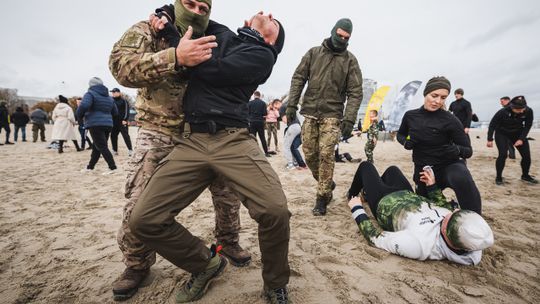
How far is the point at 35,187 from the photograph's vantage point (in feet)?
14.3

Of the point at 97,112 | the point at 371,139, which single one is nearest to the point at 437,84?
the point at 371,139

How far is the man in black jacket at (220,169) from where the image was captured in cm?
142

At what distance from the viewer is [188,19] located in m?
1.61

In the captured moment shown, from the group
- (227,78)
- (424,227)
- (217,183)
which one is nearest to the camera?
(227,78)

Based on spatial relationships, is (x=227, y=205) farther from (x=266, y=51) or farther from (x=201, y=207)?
(x=201, y=207)

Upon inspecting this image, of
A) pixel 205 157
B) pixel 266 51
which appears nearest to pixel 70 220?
pixel 205 157

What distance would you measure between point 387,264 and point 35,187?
5.63m

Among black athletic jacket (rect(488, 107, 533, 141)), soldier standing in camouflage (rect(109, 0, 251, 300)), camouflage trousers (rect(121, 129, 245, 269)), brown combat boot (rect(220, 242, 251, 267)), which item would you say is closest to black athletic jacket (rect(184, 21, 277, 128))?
soldier standing in camouflage (rect(109, 0, 251, 300))

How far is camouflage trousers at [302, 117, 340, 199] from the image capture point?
3184 millimetres

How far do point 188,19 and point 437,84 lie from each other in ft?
9.22

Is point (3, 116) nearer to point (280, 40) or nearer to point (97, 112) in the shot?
point (97, 112)

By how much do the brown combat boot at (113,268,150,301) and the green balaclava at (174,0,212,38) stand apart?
1.73 m

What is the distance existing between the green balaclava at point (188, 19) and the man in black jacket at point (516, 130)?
6.04 metres

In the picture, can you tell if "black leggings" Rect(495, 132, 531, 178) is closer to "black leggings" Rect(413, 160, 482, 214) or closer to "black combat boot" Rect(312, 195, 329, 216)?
"black leggings" Rect(413, 160, 482, 214)
